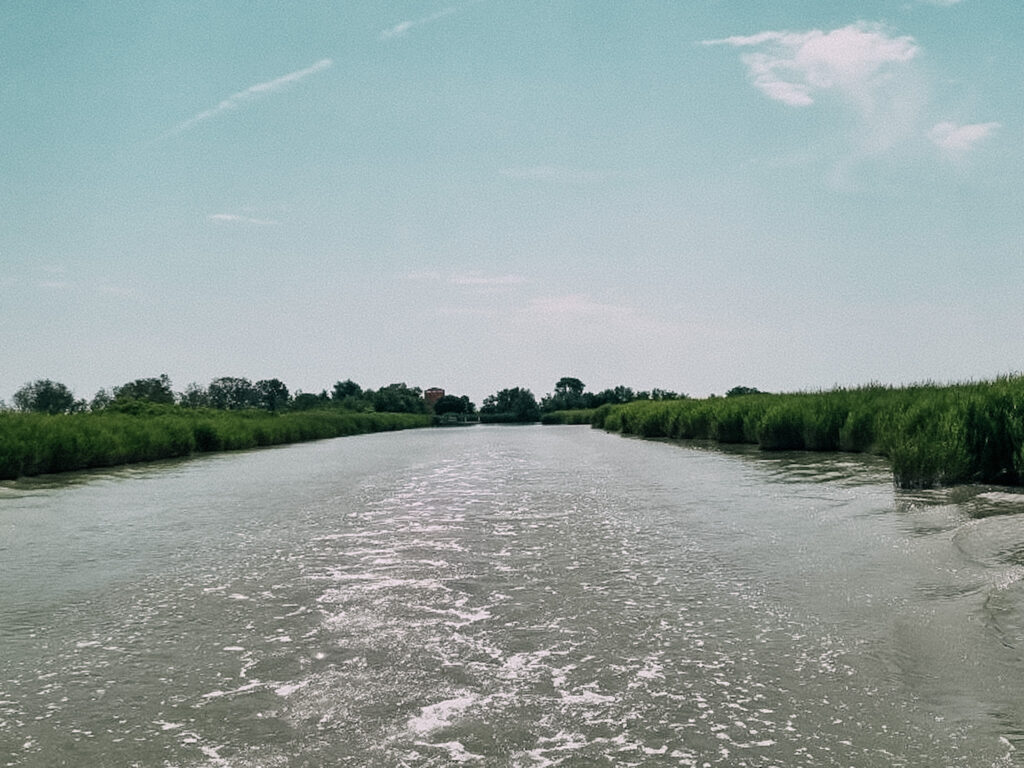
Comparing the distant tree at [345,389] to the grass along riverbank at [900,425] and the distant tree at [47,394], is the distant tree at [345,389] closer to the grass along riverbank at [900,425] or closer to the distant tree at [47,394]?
the distant tree at [47,394]

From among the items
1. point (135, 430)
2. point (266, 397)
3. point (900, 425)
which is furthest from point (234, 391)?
point (900, 425)

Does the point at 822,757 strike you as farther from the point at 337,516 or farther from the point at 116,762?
the point at 337,516

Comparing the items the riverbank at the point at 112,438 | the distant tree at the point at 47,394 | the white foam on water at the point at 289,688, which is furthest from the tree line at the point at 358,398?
the white foam on water at the point at 289,688

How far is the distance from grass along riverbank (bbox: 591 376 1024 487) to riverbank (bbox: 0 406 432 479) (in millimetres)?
19665

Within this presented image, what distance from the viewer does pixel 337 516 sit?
36.3 feet

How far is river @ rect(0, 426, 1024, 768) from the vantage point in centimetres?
354

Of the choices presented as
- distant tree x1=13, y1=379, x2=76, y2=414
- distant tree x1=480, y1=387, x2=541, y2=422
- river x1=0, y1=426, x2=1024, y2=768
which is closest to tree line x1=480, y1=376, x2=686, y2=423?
distant tree x1=480, y1=387, x2=541, y2=422

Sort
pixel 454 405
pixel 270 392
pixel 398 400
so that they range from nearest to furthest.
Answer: pixel 398 400
pixel 270 392
pixel 454 405

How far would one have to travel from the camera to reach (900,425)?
1462 cm

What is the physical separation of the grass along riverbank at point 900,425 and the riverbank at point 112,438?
64.5ft

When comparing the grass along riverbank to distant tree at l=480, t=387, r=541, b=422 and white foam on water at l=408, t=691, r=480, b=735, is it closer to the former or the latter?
white foam on water at l=408, t=691, r=480, b=735

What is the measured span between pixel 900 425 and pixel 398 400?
94138 mm

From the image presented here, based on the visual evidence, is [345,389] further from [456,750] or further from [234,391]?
[456,750]

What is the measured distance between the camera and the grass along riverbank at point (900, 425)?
12.3 m
